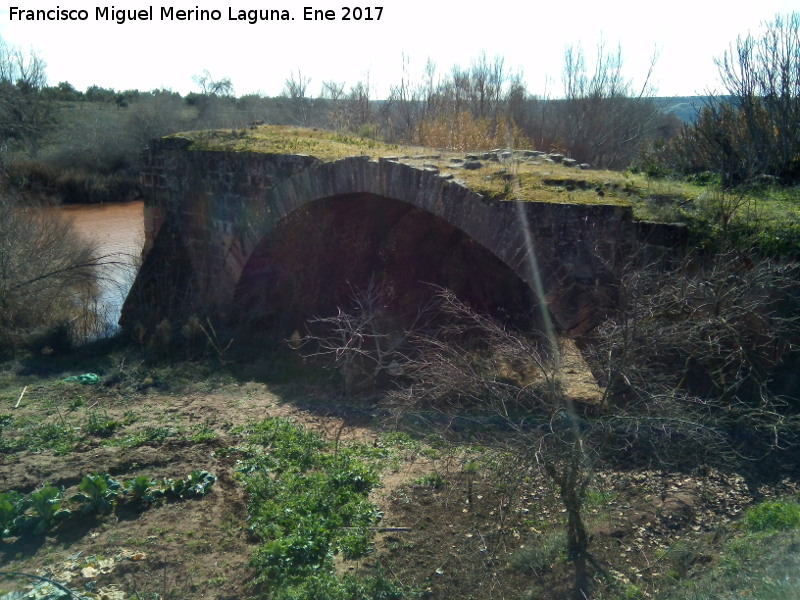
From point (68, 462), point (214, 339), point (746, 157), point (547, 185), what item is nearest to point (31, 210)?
point (214, 339)

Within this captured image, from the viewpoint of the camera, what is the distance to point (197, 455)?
570cm

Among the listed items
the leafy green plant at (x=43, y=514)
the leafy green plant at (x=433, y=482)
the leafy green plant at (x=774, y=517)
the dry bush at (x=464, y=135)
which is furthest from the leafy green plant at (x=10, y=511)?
the dry bush at (x=464, y=135)

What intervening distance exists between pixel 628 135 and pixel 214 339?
13.3m

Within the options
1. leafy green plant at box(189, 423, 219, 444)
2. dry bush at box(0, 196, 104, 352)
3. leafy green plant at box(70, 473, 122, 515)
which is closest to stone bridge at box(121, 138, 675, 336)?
dry bush at box(0, 196, 104, 352)

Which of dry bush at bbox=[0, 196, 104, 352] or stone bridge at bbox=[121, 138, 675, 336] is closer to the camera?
stone bridge at bbox=[121, 138, 675, 336]

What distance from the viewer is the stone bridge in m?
6.17

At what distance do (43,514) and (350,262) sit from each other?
5.74 meters

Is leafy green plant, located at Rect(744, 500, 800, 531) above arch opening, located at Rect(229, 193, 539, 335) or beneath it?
beneath

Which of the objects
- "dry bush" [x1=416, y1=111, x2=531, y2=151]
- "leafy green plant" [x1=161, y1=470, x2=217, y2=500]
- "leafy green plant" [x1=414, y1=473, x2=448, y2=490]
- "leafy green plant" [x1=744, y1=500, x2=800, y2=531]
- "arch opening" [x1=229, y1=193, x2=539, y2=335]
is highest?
"dry bush" [x1=416, y1=111, x2=531, y2=151]

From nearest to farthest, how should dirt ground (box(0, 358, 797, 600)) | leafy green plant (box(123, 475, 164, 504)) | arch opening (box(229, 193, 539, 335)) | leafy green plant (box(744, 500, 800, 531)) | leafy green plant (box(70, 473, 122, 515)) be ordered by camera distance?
1. leafy green plant (box(744, 500, 800, 531))
2. dirt ground (box(0, 358, 797, 600))
3. leafy green plant (box(70, 473, 122, 515))
4. leafy green plant (box(123, 475, 164, 504))
5. arch opening (box(229, 193, 539, 335))

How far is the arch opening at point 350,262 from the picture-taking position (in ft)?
29.3

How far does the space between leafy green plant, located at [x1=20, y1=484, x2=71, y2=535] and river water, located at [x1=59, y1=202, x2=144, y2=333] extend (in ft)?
23.5

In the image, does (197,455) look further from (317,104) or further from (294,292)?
(317,104)

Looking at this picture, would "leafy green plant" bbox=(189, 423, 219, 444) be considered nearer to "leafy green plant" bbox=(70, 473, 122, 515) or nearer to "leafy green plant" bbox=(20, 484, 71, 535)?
"leafy green plant" bbox=(70, 473, 122, 515)
